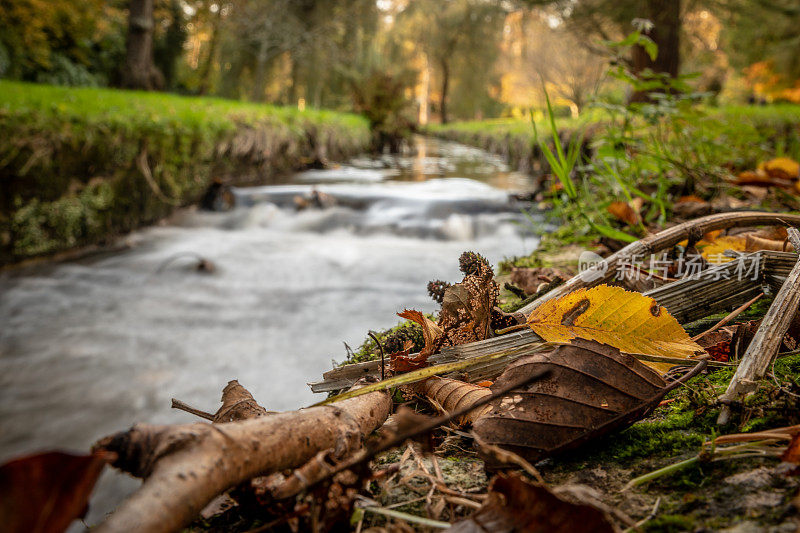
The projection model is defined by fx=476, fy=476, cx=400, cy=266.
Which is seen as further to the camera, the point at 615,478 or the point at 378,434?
the point at 378,434

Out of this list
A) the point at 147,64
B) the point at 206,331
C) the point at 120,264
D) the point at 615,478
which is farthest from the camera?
the point at 147,64

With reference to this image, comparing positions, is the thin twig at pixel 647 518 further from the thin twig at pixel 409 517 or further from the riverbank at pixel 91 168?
the riverbank at pixel 91 168

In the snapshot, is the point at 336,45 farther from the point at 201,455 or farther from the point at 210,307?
the point at 201,455

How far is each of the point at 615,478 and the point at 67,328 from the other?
3367 millimetres

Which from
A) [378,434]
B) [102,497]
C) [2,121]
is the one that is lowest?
[102,497]

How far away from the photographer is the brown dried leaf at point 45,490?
39 centimetres

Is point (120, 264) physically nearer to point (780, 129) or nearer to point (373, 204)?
point (373, 204)

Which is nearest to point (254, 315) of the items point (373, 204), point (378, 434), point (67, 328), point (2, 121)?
point (67, 328)

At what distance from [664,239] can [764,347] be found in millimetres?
450

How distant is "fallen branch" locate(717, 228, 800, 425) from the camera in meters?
0.68

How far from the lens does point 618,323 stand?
2.81ft

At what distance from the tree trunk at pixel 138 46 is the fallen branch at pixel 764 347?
13.8 metres

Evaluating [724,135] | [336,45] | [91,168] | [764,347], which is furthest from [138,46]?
[764,347]

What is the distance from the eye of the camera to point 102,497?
177cm
